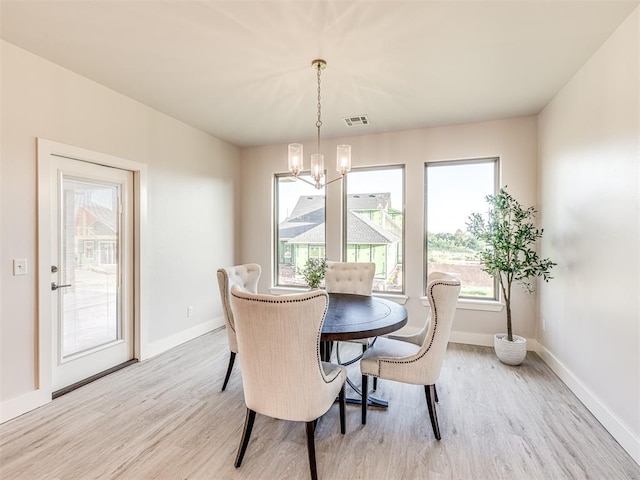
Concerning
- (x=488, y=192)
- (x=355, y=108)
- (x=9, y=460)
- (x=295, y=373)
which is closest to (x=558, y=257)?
(x=488, y=192)

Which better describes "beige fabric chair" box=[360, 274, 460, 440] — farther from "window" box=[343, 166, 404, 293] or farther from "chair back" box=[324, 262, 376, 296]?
"window" box=[343, 166, 404, 293]

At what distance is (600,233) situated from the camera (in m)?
2.30

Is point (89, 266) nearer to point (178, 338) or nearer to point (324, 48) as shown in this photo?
point (178, 338)

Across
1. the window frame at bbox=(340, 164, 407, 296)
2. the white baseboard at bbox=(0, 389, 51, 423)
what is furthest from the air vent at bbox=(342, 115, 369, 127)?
the white baseboard at bbox=(0, 389, 51, 423)

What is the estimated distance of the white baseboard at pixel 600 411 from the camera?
1901mm

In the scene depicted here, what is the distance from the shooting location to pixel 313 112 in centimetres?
350

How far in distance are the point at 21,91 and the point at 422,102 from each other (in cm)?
343

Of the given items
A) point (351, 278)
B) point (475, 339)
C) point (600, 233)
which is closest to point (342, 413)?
point (351, 278)

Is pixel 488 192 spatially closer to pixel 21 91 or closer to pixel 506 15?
pixel 506 15

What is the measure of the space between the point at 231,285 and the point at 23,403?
1.69m

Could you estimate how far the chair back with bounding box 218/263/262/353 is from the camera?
103 inches

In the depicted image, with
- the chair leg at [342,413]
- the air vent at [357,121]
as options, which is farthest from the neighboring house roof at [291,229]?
the chair leg at [342,413]

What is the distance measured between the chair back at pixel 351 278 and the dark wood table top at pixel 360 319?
45 centimetres

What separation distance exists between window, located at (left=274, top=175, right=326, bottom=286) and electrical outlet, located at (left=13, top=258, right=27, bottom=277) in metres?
2.97
